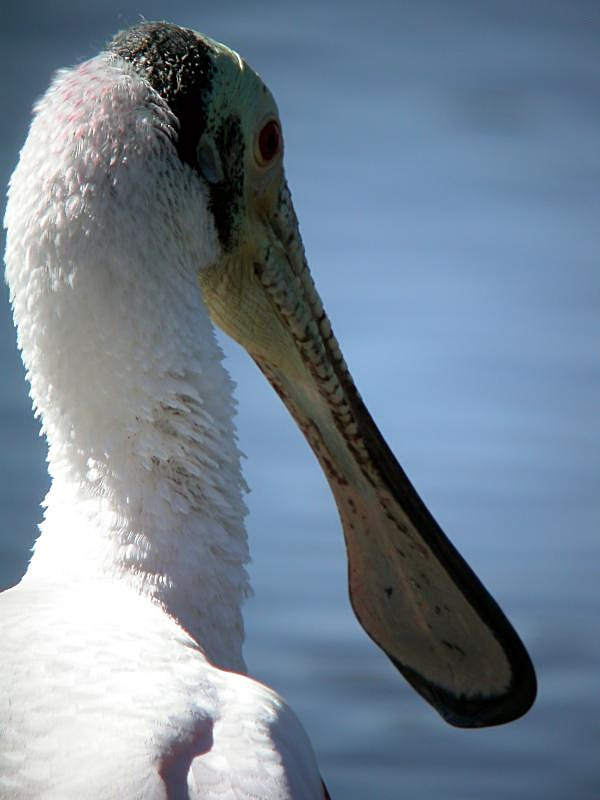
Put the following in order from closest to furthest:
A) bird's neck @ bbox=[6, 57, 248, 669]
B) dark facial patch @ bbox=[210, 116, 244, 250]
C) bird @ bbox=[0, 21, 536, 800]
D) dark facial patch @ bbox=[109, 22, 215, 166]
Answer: bird @ bbox=[0, 21, 536, 800] → bird's neck @ bbox=[6, 57, 248, 669] → dark facial patch @ bbox=[109, 22, 215, 166] → dark facial patch @ bbox=[210, 116, 244, 250]

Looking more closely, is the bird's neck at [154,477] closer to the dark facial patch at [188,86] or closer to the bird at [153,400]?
the bird at [153,400]

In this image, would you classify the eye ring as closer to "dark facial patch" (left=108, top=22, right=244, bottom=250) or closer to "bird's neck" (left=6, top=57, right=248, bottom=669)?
"dark facial patch" (left=108, top=22, right=244, bottom=250)

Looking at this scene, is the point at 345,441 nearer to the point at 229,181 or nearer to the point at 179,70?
the point at 229,181

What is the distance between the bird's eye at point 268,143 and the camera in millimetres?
3023

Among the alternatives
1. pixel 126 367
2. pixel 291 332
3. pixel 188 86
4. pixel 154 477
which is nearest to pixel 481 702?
pixel 291 332

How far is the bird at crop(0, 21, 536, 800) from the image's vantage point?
219cm

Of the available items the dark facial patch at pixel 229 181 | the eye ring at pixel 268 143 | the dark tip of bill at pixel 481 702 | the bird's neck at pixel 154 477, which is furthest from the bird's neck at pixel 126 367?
the dark tip of bill at pixel 481 702

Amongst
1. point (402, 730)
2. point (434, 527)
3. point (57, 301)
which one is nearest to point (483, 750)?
point (402, 730)

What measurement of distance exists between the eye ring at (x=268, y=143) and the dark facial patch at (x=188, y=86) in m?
0.08

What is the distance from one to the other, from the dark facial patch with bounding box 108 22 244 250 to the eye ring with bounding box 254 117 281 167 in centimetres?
8

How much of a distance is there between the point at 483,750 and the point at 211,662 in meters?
3.05

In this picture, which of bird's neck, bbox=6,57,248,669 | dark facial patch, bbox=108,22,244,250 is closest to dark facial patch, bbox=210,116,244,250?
dark facial patch, bbox=108,22,244,250

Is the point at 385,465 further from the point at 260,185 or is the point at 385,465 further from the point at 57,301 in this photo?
the point at 57,301

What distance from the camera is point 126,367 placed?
8.81 ft
